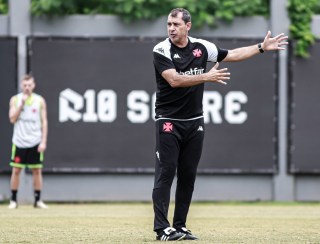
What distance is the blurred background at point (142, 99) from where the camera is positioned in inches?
675

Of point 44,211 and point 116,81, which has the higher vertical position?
point 116,81

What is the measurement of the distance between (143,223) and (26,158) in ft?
13.0

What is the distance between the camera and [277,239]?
9227mm

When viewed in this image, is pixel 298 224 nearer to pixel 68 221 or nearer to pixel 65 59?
pixel 68 221

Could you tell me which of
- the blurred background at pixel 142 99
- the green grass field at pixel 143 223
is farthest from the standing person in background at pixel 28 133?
the blurred background at pixel 142 99

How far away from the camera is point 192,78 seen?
8922mm

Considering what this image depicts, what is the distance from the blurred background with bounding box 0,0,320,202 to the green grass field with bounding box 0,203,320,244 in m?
0.64

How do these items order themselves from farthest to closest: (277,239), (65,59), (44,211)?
(65,59)
(44,211)
(277,239)

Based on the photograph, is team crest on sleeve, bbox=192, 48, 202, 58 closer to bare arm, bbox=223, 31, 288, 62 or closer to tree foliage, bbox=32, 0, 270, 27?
bare arm, bbox=223, 31, 288, 62

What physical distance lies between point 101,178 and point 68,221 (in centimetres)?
538

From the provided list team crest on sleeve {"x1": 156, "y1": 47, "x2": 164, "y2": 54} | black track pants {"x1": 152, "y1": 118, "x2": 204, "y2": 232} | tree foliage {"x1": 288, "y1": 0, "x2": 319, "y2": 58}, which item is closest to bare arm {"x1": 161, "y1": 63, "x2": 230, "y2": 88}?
team crest on sleeve {"x1": 156, "y1": 47, "x2": 164, "y2": 54}

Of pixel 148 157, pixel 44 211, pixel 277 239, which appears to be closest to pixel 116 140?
pixel 148 157

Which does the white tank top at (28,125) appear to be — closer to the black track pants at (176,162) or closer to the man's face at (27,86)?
the man's face at (27,86)

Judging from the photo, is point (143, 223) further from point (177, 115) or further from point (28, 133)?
point (28, 133)
